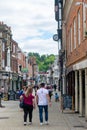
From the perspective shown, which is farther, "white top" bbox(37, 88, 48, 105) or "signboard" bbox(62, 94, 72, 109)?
"signboard" bbox(62, 94, 72, 109)

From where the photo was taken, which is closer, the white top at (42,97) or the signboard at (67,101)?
the white top at (42,97)

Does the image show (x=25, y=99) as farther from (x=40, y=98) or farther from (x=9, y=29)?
(x=9, y=29)

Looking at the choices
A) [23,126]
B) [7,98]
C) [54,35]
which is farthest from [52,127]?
[54,35]

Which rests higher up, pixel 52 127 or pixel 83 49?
pixel 83 49

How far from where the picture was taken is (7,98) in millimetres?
51438

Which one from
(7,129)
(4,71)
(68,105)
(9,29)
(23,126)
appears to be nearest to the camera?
(7,129)

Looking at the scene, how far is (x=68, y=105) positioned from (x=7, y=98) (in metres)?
22.7

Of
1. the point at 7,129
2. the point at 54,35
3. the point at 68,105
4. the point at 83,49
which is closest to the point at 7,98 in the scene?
the point at 54,35

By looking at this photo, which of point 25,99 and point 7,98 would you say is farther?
point 7,98

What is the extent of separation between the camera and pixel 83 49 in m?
23.0

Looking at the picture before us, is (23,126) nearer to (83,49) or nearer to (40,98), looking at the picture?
(40,98)

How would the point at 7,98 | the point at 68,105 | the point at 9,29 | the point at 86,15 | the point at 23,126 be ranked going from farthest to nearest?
the point at 9,29
the point at 7,98
the point at 68,105
the point at 86,15
the point at 23,126

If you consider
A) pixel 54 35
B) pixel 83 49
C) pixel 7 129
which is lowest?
pixel 7 129

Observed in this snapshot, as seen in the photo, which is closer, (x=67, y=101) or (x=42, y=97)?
(x=42, y=97)
